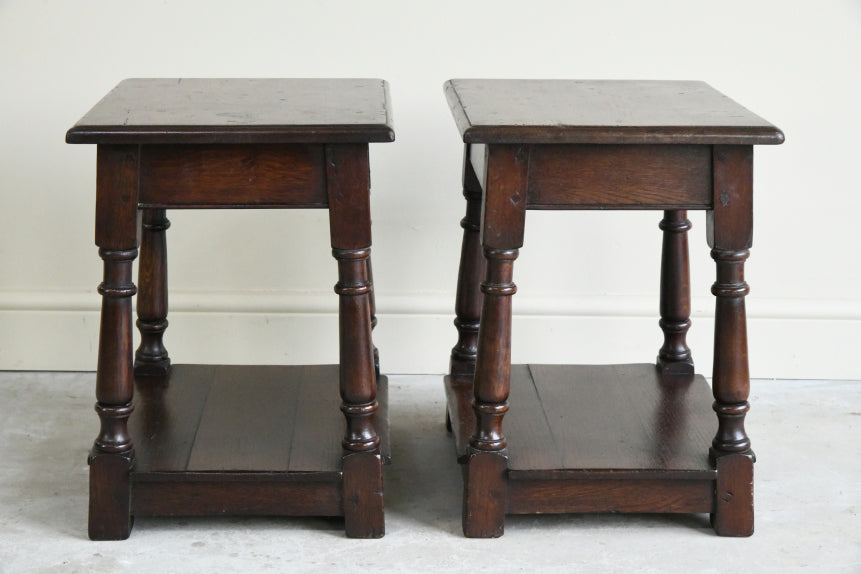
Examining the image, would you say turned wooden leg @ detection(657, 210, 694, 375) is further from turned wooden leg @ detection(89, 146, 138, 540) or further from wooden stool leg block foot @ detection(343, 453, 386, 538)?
turned wooden leg @ detection(89, 146, 138, 540)

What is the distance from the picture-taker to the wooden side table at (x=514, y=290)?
1870 mm

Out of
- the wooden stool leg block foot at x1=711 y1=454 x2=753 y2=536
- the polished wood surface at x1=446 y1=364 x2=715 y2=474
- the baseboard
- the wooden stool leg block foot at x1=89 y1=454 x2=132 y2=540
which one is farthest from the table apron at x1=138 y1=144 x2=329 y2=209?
the baseboard

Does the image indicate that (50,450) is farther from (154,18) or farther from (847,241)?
(847,241)

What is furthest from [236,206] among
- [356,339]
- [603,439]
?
[603,439]

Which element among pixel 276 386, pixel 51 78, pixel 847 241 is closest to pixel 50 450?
pixel 276 386

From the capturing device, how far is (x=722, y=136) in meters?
1.84

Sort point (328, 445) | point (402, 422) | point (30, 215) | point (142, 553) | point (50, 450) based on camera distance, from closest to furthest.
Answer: point (142, 553) < point (328, 445) < point (50, 450) < point (402, 422) < point (30, 215)

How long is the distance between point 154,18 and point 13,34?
0.33 metres

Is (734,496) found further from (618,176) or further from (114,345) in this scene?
(114,345)

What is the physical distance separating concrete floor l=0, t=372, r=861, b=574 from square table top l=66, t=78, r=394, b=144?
0.69m

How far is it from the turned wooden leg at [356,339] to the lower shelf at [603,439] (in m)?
0.18

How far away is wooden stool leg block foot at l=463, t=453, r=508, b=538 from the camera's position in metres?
2.01

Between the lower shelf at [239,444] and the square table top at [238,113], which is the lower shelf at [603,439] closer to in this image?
the lower shelf at [239,444]

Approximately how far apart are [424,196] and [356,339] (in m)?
0.90
